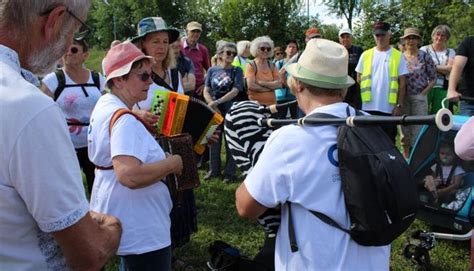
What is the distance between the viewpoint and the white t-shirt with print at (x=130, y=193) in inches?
93.2

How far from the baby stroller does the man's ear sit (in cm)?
346

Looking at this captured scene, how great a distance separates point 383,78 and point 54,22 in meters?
5.78

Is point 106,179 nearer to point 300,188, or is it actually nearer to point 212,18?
point 300,188

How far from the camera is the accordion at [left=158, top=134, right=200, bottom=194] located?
8.91 ft

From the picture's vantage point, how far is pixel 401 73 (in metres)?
6.50

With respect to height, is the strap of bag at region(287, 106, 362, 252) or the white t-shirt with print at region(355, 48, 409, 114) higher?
the strap of bag at region(287, 106, 362, 252)

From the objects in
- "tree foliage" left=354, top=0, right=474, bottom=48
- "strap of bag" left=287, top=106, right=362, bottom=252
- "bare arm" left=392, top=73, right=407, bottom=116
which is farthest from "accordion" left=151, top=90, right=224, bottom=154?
"tree foliage" left=354, top=0, right=474, bottom=48

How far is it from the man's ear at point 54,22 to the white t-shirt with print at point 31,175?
11 centimetres

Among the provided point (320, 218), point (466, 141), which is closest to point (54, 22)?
point (320, 218)

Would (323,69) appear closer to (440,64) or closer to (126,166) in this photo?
(126,166)

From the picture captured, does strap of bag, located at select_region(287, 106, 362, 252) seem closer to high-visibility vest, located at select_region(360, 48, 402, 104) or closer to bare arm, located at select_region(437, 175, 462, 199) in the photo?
bare arm, located at select_region(437, 175, 462, 199)

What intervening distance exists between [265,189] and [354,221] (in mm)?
373

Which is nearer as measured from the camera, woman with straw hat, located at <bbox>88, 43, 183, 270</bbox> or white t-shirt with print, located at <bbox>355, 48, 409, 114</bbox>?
woman with straw hat, located at <bbox>88, 43, 183, 270</bbox>

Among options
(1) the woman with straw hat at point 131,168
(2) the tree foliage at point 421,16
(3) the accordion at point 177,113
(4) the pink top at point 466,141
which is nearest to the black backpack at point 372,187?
(4) the pink top at point 466,141
